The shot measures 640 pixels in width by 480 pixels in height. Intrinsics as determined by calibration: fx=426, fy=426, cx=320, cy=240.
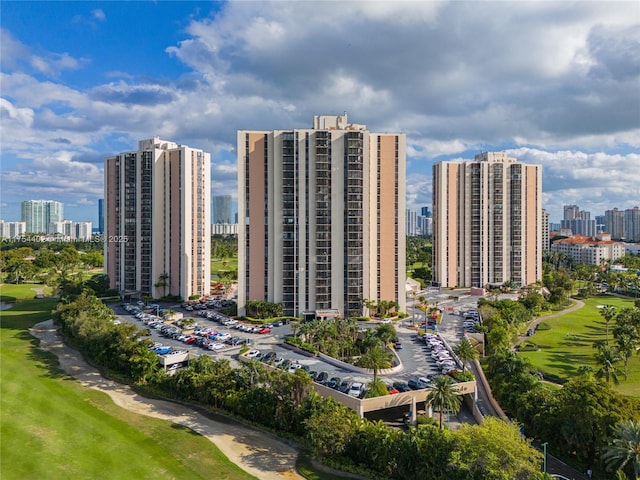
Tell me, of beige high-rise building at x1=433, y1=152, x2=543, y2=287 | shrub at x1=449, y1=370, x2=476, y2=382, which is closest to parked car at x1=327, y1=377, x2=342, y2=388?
shrub at x1=449, y1=370, x2=476, y2=382

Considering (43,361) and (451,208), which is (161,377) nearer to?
(43,361)

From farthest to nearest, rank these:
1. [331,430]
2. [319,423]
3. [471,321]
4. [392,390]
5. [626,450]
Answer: [471,321]
[392,390]
[319,423]
[331,430]
[626,450]

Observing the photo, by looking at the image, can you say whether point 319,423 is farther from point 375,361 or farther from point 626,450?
point 626,450

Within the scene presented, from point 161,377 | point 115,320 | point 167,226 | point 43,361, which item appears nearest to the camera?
point 161,377

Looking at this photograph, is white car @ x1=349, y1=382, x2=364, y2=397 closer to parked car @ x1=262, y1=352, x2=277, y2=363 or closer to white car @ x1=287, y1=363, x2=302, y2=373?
white car @ x1=287, y1=363, x2=302, y2=373

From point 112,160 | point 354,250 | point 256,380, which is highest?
point 112,160

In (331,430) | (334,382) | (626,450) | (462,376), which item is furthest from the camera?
(462,376)

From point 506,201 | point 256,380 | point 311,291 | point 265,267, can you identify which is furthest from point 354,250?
point 506,201

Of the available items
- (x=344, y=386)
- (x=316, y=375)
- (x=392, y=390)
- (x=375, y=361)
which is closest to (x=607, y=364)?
(x=392, y=390)

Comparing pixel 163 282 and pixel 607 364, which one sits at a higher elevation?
pixel 163 282
